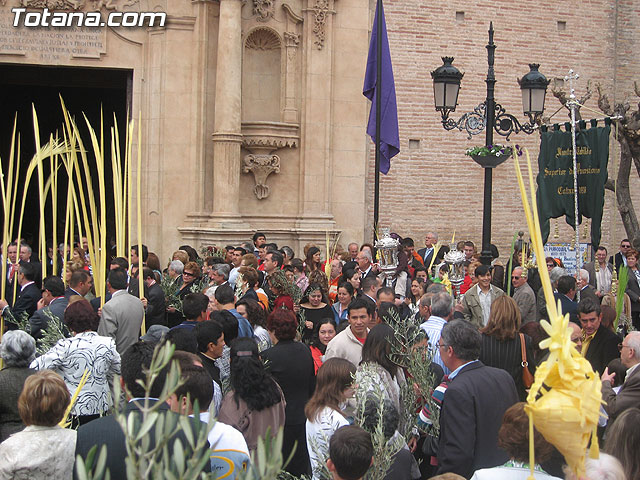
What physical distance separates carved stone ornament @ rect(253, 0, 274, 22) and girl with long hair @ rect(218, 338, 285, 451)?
13.4 meters

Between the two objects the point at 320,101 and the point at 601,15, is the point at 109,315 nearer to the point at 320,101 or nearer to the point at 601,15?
the point at 320,101

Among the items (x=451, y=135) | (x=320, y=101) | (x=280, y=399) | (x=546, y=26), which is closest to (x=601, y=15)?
(x=546, y=26)

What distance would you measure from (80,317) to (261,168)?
11969mm

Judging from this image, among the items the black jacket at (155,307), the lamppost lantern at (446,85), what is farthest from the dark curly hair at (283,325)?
the lamppost lantern at (446,85)

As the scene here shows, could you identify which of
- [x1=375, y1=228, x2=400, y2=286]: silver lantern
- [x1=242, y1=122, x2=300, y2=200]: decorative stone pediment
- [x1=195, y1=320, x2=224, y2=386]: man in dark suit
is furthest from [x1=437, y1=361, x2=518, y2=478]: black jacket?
[x1=242, y1=122, x2=300, y2=200]: decorative stone pediment

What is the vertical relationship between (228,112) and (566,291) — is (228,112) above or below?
above

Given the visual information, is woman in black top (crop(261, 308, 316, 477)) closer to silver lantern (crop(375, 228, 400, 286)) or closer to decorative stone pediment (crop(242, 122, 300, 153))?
silver lantern (crop(375, 228, 400, 286))

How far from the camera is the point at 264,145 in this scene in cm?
1809

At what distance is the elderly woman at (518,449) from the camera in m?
3.77

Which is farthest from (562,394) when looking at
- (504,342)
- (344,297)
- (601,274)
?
(601,274)

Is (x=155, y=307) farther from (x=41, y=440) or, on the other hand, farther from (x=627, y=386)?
(x=41, y=440)

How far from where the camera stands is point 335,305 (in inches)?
413

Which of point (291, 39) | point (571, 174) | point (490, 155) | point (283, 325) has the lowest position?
point (283, 325)

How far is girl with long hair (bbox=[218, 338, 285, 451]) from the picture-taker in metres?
5.53
